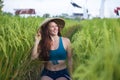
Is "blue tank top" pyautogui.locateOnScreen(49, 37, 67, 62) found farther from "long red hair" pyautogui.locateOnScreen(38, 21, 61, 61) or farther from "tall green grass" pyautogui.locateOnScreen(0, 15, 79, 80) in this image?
"tall green grass" pyautogui.locateOnScreen(0, 15, 79, 80)

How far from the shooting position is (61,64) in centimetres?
344

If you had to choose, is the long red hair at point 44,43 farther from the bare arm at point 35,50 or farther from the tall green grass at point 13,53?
the tall green grass at point 13,53

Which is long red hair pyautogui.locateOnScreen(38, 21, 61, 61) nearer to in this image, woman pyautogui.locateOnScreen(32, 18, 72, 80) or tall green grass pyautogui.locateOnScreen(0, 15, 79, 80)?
woman pyautogui.locateOnScreen(32, 18, 72, 80)

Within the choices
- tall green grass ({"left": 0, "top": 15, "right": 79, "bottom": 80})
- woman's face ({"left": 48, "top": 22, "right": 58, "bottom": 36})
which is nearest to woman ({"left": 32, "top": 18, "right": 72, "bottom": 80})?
woman's face ({"left": 48, "top": 22, "right": 58, "bottom": 36})

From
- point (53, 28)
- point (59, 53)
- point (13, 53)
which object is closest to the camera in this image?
point (59, 53)

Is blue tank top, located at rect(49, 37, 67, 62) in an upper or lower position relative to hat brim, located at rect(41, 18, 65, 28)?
lower

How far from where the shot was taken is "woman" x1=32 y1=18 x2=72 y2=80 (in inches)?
133

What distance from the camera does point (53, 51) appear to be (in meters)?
3.38

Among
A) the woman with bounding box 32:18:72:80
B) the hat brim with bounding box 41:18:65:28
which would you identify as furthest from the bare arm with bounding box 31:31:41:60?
the hat brim with bounding box 41:18:65:28

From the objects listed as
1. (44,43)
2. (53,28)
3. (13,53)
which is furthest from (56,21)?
(13,53)

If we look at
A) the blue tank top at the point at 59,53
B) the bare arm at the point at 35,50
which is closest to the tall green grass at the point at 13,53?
the bare arm at the point at 35,50

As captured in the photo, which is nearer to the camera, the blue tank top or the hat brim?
the blue tank top

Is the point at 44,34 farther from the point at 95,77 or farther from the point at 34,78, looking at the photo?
the point at 95,77

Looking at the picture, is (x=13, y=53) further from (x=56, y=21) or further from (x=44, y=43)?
(x=56, y=21)
